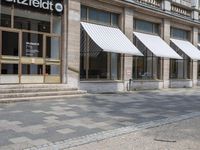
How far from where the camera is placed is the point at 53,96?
15.7 metres

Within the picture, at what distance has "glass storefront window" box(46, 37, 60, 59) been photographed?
691 inches

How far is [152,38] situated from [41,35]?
903cm

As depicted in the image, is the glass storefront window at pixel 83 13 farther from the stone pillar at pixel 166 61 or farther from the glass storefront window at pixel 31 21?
the stone pillar at pixel 166 61

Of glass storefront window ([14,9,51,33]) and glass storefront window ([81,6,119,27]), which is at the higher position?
glass storefront window ([81,6,119,27])

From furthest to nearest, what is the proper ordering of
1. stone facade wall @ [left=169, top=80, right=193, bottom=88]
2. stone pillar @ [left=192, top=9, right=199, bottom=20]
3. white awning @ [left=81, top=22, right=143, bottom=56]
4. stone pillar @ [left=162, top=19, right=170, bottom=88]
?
1. stone pillar @ [left=192, top=9, right=199, bottom=20]
2. stone facade wall @ [left=169, top=80, right=193, bottom=88]
3. stone pillar @ [left=162, top=19, right=170, bottom=88]
4. white awning @ [left=81, top=22, right=143, bottom=56]

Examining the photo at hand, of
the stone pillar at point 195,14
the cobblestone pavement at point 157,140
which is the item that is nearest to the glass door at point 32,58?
the cobblestone pavement at point 157,140

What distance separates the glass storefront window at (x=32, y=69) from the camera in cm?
1652

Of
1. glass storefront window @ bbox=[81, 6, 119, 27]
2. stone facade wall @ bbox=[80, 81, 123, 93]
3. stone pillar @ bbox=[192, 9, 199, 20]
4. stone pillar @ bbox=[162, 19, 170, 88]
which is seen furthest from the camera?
stone pillar @ bbox=[192, 9, 199, 20]

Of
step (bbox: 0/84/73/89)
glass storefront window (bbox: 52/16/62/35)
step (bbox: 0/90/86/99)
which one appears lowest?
step (bbox: 0/90/86/99)

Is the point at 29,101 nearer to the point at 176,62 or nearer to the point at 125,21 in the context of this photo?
the point at 125,21

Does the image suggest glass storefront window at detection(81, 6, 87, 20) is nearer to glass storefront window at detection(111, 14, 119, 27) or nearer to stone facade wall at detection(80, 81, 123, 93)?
glass storefront window at detection(111, 14, 119, 27)

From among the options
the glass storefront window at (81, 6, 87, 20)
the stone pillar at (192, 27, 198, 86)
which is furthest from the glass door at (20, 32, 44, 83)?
the stone pillar at (192, 27, 198, 86)

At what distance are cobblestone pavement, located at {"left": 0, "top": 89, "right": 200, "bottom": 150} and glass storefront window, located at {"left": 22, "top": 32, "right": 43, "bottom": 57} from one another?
2821mm

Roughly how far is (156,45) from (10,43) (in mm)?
10494
